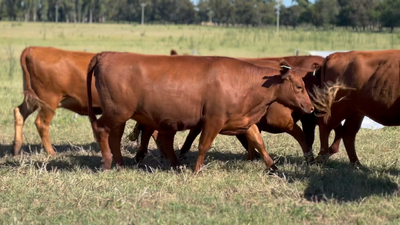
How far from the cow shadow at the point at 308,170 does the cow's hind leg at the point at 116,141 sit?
17 centimetres

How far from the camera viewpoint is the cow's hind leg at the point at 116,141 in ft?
24.1

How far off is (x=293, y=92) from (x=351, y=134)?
1.21 metres

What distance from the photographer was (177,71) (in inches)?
282

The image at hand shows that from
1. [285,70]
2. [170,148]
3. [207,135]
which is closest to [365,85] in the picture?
[285,70]

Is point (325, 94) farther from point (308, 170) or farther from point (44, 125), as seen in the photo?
point (44, 125)

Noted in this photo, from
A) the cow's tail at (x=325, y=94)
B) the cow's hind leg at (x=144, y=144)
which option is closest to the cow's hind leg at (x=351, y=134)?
the cow's tail at (x=325, y=94)

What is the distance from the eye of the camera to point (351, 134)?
7.91 metres

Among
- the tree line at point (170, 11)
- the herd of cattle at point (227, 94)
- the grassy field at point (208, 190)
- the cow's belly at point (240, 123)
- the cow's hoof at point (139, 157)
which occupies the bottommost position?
the cow's hoof at point (139, 157)

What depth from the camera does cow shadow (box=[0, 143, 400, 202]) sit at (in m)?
6.17

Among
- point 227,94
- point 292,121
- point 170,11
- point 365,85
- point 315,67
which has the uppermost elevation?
point 170,11

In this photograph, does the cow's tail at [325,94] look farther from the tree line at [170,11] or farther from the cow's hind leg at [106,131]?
the tree line at [170,11]

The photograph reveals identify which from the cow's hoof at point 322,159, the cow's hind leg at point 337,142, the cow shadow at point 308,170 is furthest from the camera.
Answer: the cow's hind leg at point 337,142

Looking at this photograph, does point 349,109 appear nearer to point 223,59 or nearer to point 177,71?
point 223,59

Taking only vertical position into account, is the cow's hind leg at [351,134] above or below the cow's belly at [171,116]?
below
